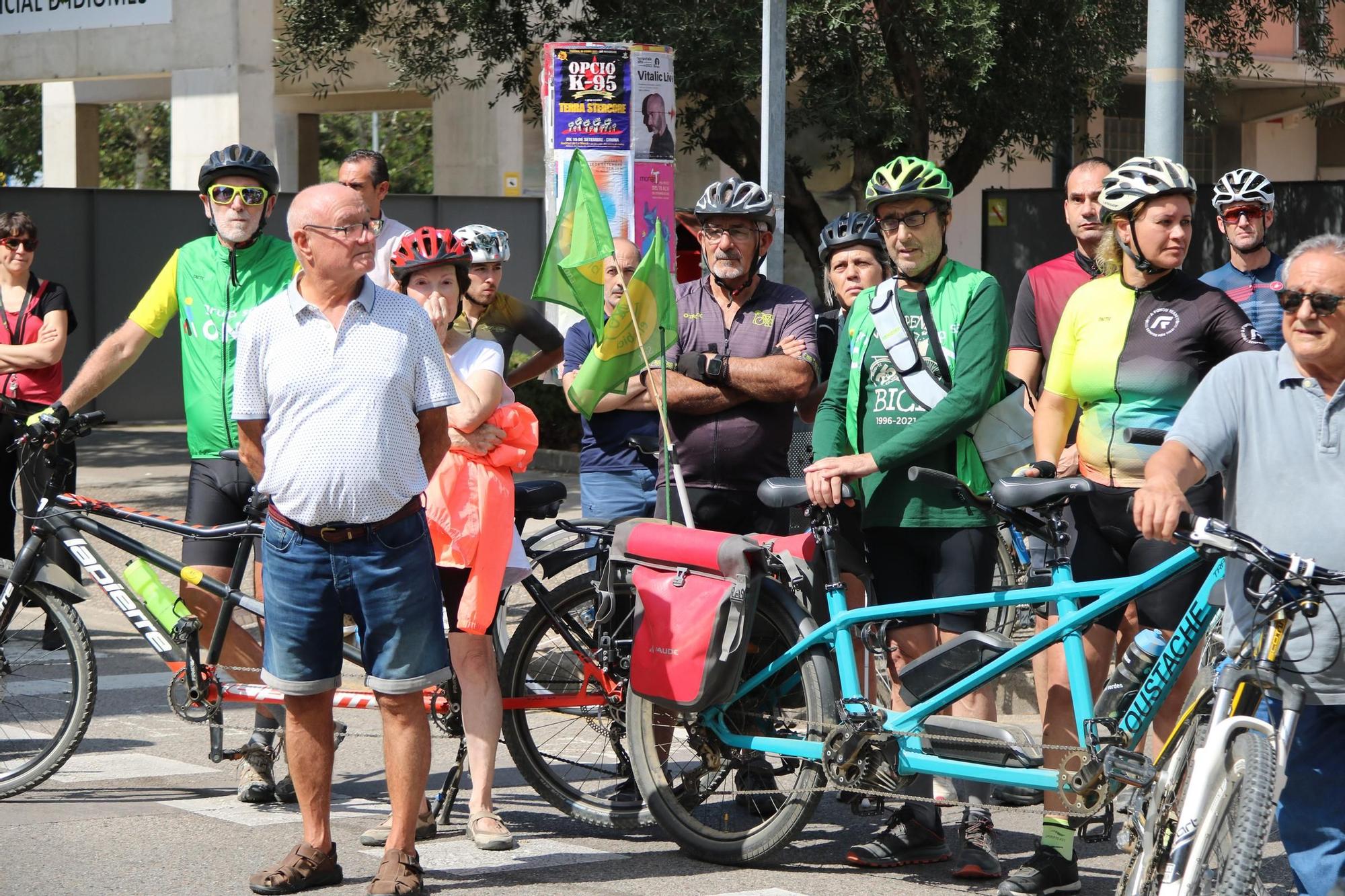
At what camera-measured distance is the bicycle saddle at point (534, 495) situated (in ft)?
19.4

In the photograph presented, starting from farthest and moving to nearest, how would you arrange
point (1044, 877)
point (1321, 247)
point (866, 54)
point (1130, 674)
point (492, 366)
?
point (866, 54)
point (492, 366)
point (1044, 877)
point (1130, 674)
point (1321, 247)

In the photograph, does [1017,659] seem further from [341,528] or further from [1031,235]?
[1031,235]

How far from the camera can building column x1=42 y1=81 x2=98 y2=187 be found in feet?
102

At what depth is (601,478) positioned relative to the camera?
680 centimetres

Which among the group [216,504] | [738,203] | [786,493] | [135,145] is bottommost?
[216,504]

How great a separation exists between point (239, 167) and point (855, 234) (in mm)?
2293

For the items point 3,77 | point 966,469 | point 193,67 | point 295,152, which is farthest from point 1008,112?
point 295,152

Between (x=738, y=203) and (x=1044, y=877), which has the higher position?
(x=738, y=203)

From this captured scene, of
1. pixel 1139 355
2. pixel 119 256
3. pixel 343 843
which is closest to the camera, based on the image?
pixel 1139 355

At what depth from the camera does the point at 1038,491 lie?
4891 mm

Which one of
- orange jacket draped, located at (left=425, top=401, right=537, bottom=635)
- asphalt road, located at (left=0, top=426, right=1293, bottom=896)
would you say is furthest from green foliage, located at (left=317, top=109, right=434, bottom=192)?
orange jacket draped, located at (left=425, top=401, right=537, bottom=635)

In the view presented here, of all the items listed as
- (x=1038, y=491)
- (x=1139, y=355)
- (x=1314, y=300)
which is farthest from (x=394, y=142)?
(x=1314, y=300)

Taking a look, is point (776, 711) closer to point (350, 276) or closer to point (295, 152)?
point (350, 276)

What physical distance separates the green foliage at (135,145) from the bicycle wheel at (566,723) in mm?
46779
